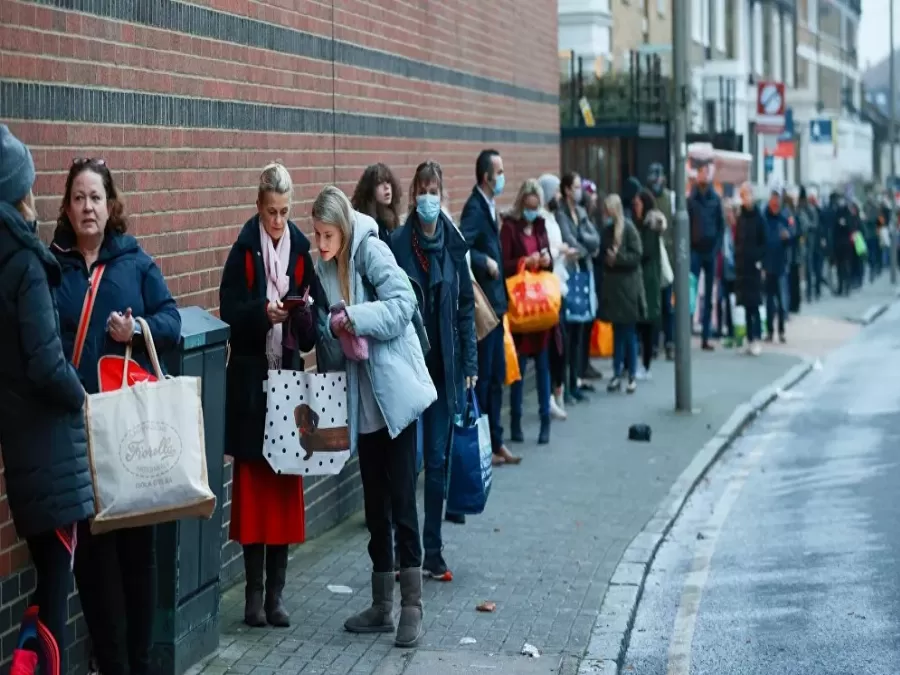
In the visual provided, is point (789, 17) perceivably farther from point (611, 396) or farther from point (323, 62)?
point (323, 62)

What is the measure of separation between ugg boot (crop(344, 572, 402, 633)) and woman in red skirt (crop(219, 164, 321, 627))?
31 centimetres

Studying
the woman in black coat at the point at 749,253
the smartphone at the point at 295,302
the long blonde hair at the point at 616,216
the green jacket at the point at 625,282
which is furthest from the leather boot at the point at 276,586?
the woman in black coat at the point at 749,253

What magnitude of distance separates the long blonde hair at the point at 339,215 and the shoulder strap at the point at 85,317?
145 cm

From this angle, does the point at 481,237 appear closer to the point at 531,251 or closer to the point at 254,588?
the point at 531,251

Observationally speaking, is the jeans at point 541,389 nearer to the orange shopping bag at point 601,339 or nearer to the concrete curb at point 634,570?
the concrete curb at point 634,570

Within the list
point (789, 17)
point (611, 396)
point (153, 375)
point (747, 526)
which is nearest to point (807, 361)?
point (611, 396)

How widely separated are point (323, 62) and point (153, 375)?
451 cm

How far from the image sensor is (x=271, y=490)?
25.8 ft

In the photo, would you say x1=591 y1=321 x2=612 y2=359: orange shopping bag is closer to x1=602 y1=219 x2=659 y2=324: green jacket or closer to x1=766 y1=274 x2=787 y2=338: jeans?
x1=602 y1=219 x2=659 y2=324: green jacket

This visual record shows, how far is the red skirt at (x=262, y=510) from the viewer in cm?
781

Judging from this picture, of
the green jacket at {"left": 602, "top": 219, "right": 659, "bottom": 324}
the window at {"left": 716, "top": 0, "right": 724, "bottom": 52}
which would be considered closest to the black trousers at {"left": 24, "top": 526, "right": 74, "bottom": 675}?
the green jacket at {"left": 602, "top": 219, "right": 659, "bottom": 324}

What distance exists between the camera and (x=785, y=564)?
962 centimetres

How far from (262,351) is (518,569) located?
86.4 inches

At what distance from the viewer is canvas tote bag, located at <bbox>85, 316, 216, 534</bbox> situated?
19.5 ft
